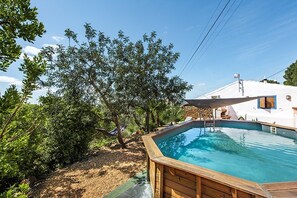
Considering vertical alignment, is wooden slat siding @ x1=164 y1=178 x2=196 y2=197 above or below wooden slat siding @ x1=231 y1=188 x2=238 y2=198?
below

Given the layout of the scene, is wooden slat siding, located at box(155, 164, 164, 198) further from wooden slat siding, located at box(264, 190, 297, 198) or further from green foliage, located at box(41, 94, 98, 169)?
green foliage, located at box(41, 94, 98, 169)

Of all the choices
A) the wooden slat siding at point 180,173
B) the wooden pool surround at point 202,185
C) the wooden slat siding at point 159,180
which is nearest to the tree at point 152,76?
the wooden pool surround at point 202,185

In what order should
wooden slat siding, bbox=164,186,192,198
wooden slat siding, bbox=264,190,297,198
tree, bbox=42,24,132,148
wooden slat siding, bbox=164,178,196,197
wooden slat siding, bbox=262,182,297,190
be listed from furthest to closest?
tree, bbox=42,24,132,148, wooden slat siding, bbox=164,186,192,198, wooden slat siding, bbox=164,178,196,197, wooden slat siding, bbox=262,182,297,190, wooden slat siding, bbox=264,190,297,198

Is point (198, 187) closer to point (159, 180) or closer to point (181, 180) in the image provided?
point (181, 180)

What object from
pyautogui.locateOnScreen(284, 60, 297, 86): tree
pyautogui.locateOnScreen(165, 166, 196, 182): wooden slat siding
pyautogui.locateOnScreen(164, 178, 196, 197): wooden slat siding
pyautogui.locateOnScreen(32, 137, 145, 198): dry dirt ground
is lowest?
pyautogui.locateOnScreen(32, 137, 145, 198): dry dirt ground

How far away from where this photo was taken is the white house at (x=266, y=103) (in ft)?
39.6

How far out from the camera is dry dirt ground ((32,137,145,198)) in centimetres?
463

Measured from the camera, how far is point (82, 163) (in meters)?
6.91

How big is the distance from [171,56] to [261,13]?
248 inches

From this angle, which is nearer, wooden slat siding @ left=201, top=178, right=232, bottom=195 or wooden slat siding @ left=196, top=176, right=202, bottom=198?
wooden slat siding @ left=201, top=178, right=232, bottom=195

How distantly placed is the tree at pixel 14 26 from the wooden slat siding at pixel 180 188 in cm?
380

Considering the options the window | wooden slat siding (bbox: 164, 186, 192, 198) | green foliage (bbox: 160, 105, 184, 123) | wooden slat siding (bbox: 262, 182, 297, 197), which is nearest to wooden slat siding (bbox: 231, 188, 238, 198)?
wooden slat siding (bbox: 262, 182, 297, 197)

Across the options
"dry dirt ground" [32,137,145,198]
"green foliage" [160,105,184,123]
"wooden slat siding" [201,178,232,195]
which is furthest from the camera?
"green foliage" [160,105,184,123]

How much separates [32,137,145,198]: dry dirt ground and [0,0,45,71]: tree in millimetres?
4270
